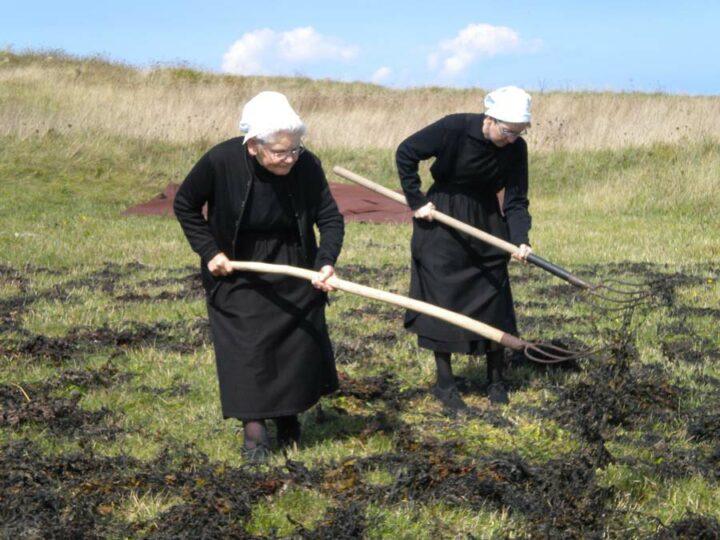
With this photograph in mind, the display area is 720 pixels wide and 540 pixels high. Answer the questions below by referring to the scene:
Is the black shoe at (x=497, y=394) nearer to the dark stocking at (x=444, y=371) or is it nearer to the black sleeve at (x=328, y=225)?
the dark stocking at (x=444, y=371)

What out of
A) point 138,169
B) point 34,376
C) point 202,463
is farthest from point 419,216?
point 138,169

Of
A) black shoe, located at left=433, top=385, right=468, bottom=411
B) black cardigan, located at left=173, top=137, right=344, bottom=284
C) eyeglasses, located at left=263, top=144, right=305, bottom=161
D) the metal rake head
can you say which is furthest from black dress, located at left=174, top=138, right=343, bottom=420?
the metal rake head

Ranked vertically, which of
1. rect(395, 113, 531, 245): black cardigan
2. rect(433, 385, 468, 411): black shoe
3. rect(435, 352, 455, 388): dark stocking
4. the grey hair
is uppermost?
the grey hair

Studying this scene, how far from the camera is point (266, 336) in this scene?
518cm

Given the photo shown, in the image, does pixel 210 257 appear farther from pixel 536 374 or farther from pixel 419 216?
pixel 536 374

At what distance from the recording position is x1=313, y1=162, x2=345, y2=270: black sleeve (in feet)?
17.2

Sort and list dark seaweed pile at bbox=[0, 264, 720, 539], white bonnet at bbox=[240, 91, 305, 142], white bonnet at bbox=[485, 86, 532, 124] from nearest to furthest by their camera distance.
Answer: dark seaweed pile at bbox=[0, 264, 720, 539], white bonnet at bbox=[240, 91, 305, 142], white bonnet at bbox=[485, 86, 532, 124]

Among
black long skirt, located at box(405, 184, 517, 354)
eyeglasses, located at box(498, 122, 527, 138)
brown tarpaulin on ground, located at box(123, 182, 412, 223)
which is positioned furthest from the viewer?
brown tarpaulin on ground, located at box(123, 182, 412, 223)

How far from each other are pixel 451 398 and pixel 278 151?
7.01 feet

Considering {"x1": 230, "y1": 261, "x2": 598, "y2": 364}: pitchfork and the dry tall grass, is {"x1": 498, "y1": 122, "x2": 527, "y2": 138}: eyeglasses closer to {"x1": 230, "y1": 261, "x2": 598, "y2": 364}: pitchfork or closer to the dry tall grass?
{"x1": 230, "y1": 261, "x2": 598, "y2": 364}: pitchfork

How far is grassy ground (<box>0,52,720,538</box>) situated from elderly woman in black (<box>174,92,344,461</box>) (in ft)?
1.08

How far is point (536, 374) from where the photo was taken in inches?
277

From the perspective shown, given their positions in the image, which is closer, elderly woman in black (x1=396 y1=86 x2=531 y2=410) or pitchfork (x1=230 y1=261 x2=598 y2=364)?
pitchfork (x1=230 y1=261 x2=598 y2=364)

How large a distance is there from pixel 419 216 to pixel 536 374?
1526mm
